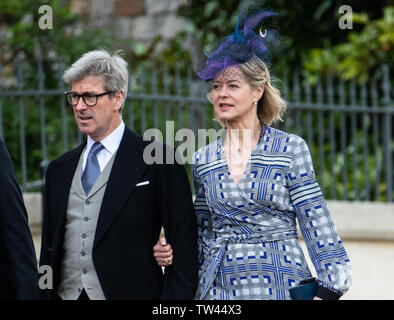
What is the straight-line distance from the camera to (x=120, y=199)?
11.4 feet

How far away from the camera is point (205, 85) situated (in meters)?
5.48

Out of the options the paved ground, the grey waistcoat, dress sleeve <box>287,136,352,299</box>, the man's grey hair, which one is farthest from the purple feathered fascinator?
the paved ground

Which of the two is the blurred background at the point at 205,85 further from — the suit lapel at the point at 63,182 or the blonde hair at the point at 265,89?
the suit lapel at the point at 63,182

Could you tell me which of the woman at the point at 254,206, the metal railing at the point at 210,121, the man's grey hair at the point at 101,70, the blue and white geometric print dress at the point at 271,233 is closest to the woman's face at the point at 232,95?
the woman at the point at 254,206

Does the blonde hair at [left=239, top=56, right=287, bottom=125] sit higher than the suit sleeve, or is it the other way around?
the blonde hair at [left=239, top=56, right=287, bottom=125]

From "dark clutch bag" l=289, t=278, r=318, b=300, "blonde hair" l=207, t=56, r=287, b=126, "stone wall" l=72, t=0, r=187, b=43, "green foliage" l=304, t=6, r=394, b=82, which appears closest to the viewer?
"dark clutch bag" l=289, t=278, r=318, b=300

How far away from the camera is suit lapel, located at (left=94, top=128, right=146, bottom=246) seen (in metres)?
3.45

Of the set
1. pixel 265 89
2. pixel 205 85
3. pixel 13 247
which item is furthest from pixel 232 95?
pixel 205 85

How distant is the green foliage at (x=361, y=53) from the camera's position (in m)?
7.93

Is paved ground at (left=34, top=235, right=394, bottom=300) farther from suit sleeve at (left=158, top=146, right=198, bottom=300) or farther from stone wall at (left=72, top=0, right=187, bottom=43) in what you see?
stone wall at (left=72, top=0, right=187, bottom=43)

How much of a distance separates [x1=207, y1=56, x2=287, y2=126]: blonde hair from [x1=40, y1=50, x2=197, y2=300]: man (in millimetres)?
426

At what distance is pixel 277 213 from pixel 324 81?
5.51 m
